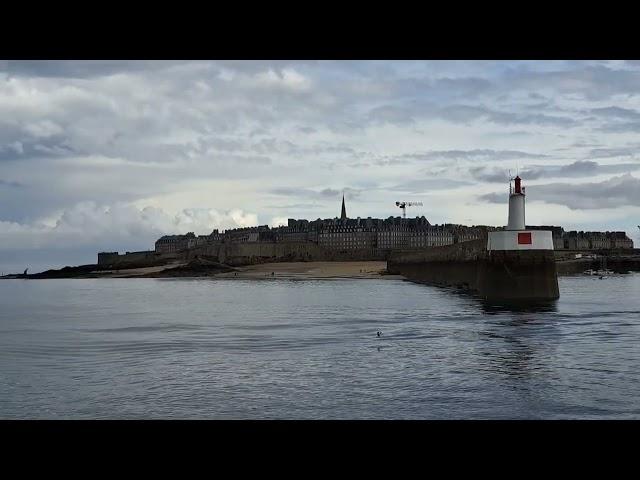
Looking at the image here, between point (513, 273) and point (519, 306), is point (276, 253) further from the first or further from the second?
point (519, 306)

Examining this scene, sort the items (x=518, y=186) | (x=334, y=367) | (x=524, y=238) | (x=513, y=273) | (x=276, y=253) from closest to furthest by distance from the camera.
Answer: (x=334, y=367) < (x=524, y=238) < (x=513, y=273) < (x=518, y=186) < (x=276, y=253)

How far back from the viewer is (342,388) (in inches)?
546

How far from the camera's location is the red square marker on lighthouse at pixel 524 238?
3231 cm

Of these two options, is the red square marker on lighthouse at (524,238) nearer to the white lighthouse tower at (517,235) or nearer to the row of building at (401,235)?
the white lighthouse tower at (517,235)

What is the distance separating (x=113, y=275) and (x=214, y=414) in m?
118

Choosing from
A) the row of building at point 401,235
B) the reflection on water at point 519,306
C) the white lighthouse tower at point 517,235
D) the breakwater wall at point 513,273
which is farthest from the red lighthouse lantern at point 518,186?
the row of building at point 401,235

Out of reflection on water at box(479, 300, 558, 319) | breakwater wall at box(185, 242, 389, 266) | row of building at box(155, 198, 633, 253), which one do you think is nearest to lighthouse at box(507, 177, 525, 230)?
reflection on water at box(479, 300, 558, 319)

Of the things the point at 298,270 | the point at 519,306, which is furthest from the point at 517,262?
the point at 298,270

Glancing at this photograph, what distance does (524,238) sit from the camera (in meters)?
32.4

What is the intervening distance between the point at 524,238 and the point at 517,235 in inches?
14.6

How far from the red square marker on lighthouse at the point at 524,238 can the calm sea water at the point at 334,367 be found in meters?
3.11

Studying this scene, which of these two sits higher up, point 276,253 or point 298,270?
point 276,253
